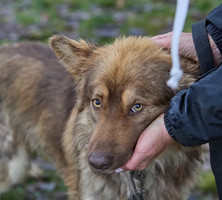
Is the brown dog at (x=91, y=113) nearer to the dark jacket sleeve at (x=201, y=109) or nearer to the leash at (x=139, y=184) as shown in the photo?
the leash at (x=139, y=184)

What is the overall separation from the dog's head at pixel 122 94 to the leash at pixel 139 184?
52cm

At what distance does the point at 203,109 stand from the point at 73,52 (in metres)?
1.38

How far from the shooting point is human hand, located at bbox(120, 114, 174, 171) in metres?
2.70

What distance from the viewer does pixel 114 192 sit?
3463 mm

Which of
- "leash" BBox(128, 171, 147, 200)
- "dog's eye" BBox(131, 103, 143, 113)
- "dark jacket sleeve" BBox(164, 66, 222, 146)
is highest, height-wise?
"dark jacket sleeve" BBox(164, 66, 222, 146)

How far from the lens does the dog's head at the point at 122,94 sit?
9.04 feet

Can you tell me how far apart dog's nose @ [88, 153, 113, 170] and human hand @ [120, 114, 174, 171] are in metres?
0.14

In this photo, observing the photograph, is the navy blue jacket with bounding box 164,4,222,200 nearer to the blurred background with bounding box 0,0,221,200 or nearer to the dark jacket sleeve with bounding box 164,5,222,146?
the dark jacket sleeve with bounding box 164,5,222,146

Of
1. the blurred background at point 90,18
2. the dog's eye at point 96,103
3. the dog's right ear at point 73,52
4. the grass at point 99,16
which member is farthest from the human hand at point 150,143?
the grass at point 99,16

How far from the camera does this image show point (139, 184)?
11.1 feet

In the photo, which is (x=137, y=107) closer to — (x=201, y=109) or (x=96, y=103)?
(x=96, y=103)

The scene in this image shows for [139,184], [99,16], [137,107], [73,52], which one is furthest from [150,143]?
[99,16]

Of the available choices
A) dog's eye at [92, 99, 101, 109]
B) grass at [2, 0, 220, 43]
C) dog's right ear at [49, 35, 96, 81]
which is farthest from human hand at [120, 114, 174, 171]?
grass at [2, 0, 220, 43]

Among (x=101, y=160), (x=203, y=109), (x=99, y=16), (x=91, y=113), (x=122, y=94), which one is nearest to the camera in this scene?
(x=203, y=109)
